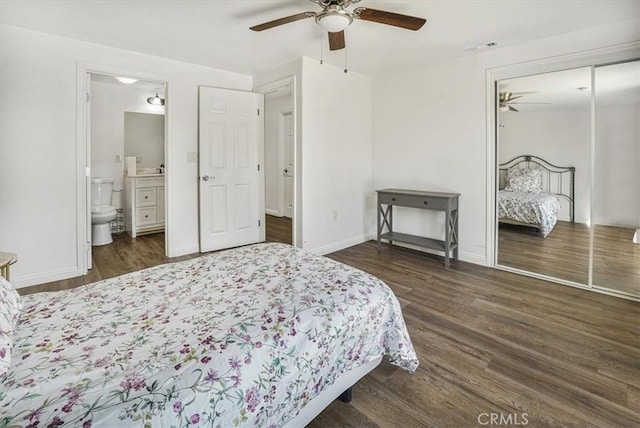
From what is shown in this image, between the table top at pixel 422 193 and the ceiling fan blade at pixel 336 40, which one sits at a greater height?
the ceiling fan blade at pixel 336 40

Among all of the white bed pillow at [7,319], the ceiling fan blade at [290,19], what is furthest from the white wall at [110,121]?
the white bed pillow at [7,319]

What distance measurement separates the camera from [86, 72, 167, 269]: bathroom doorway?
185 inches

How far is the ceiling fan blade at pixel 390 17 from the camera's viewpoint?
213 cm

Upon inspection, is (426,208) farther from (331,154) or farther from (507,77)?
(507,77)

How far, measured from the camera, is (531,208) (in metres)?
3.56

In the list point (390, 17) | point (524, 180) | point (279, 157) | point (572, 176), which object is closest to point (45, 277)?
point (390, 17)

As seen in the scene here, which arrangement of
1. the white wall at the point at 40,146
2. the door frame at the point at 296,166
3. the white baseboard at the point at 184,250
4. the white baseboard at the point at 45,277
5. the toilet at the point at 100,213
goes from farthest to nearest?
1. the toilet at the point at 100,213
2. the white baseboard at the point at 184,250
3. the door frame at the point at 296,166
4. the white baseboard at the point at 45,277
5. the white wall at the point at 40,146

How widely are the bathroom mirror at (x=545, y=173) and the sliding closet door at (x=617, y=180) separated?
91mm

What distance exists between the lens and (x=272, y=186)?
6895 millimetres

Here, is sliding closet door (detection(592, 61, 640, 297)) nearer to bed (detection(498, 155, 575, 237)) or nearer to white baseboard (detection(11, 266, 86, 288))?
bed (detection(498, 155, 575, 237))

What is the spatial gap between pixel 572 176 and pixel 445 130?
1.34 m

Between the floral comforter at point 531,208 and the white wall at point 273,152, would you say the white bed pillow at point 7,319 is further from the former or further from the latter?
the white wall at point 273,152

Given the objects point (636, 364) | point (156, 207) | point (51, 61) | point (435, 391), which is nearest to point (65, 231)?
point (51, 61)

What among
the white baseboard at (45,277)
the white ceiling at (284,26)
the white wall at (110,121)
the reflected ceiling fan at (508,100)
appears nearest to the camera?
the white ceiling at (284,26)
